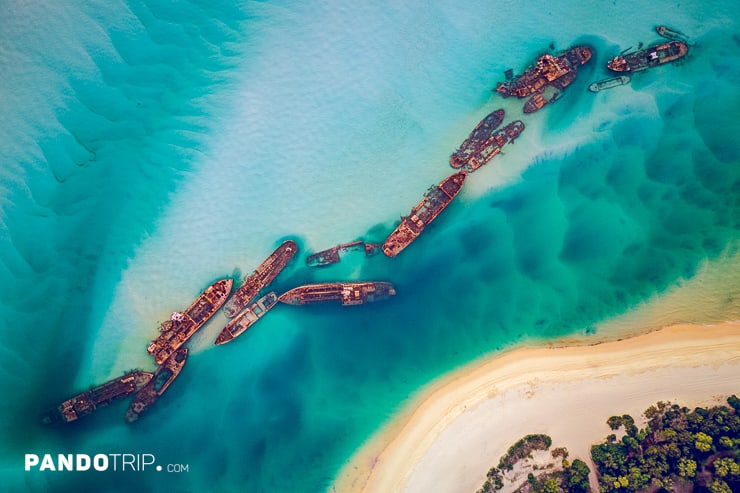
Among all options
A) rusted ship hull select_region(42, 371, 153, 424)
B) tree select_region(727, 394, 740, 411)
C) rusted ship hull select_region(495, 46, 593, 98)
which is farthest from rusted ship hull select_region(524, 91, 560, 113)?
rusted ship hull select_region(42, 371, 153, 424)

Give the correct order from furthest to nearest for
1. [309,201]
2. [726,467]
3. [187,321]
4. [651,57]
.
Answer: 1. [309,201]
2. [187,321]
3. [651,57]
4. [726,467]

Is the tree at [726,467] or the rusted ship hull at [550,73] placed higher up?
the rusted ship hull at [550,73]

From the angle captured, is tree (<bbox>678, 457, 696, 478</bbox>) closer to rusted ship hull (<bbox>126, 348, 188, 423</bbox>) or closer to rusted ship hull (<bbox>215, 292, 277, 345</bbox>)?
rusted ship hull (<bbox>215, 292, 277, 345</bbox>)

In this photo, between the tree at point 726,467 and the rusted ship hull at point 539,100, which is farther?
the rusted ship hull at point 539,100

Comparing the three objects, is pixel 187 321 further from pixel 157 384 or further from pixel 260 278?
pixel 260 278

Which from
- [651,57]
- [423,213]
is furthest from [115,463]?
[651,57]

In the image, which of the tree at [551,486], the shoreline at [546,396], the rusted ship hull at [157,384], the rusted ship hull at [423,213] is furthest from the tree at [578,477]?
the rusted ship hull at [157,384]

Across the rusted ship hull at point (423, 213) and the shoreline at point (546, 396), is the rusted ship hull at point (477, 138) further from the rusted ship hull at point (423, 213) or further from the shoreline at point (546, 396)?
the shoreline at point (546, 396)
